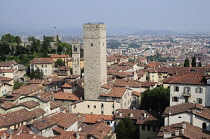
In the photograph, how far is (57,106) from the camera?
36469mm

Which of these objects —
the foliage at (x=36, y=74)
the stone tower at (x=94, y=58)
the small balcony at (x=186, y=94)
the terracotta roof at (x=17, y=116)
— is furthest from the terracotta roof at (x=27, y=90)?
the small balcony at (x=186, y=94)

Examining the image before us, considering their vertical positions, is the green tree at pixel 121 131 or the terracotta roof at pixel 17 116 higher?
the terracotta roof at pixel 17 116

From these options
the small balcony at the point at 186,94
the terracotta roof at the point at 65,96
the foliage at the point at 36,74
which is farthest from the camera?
the foliage at the point at 36,74

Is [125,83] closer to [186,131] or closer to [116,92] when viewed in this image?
[116,92]

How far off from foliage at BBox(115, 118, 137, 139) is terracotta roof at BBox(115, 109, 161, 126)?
1023 mm

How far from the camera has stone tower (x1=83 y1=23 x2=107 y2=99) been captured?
39031 millimetres

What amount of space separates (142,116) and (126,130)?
3156 millimetres

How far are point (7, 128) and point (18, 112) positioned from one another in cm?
326

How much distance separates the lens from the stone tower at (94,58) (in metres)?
39.0

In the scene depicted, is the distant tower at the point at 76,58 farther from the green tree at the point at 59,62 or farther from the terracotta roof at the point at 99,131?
the terracotta roof at the point at 99,131

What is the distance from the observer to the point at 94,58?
39.3 metres

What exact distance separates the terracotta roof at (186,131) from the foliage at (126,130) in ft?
19.2

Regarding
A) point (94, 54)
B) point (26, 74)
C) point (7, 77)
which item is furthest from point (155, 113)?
point (26, 74)

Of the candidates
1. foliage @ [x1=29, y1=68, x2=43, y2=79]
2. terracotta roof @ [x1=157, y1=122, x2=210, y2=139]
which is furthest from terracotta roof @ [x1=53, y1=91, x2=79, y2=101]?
terracotta roof @ [x1=157, y1=122, x2=210, y2=139]
